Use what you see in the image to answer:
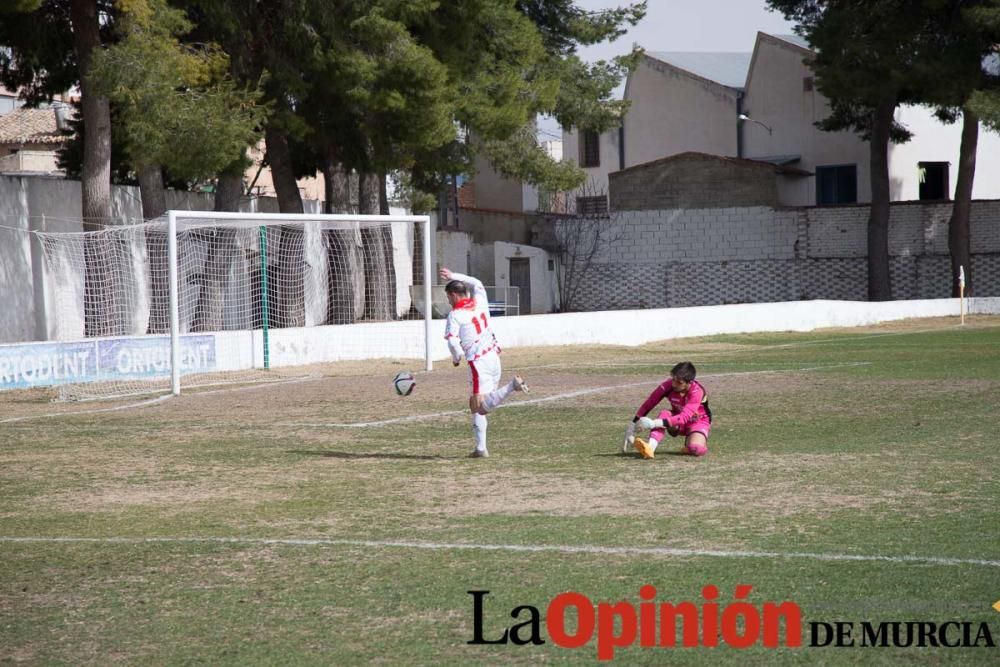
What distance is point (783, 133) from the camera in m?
56.1

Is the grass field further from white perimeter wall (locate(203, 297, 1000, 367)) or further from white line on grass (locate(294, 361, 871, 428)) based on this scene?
white perimeter wall (locate(203, 297, 1000, 367))

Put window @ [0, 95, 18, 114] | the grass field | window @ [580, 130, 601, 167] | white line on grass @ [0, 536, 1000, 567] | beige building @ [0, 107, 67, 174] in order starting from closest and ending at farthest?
the grass field → white line on grass @ [0, 536, 1000, 567] → beige building @ [0, 107, 67, 174] → window @ [0, 95, 18, 114] → window @ [580, 130, 601, 167]

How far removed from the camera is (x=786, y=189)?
53438mm

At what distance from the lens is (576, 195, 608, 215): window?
203 feet

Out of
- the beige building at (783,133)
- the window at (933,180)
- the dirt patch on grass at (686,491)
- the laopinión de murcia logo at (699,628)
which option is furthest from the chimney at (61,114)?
the laopinión de murcia logo at (699,628)

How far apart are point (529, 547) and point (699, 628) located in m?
1.97

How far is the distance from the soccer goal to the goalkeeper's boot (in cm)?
987

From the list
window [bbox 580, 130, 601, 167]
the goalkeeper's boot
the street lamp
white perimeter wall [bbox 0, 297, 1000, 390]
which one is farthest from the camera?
window [bbox 580, 130, 601, 167]

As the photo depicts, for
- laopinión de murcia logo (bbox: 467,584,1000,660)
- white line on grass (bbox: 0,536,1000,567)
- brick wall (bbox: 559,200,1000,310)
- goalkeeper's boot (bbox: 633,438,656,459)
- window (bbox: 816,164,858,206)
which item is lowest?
laopinión de murcia logo (bbox: 467,584,1000,660)

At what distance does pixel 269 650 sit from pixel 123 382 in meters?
16.2

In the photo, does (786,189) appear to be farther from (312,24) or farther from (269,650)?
(269,650)

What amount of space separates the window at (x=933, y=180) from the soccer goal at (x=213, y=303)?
32.8 m

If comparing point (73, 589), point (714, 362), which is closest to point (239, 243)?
point (714, 362)

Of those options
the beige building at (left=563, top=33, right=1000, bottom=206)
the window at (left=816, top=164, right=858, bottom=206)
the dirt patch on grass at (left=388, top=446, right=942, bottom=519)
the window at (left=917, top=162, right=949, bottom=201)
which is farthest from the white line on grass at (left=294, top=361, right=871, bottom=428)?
the window at (left=917, top=162, right=949, bottom=201)
